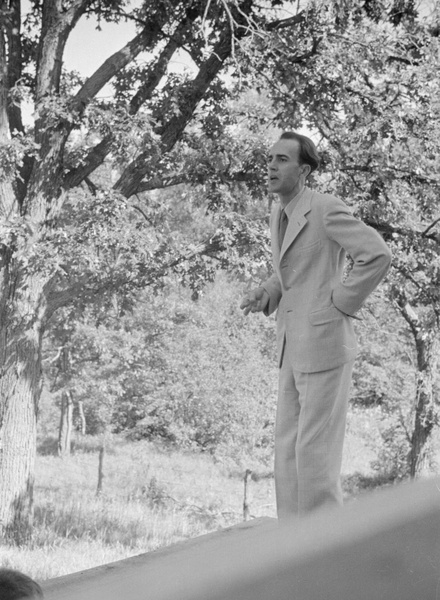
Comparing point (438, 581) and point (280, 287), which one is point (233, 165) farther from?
point (438, 581)

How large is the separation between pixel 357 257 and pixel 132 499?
19.5 meters

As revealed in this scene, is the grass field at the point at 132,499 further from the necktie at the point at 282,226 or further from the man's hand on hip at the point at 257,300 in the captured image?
the necktie at the point at 282,226

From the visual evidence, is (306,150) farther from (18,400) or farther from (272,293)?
(18,400)

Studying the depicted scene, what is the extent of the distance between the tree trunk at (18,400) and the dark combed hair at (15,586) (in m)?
10.0

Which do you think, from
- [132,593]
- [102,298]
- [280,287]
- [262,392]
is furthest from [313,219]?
[262,392]

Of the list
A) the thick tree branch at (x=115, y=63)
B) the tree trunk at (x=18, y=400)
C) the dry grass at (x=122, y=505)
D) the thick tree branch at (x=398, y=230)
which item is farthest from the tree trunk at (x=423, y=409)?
the thick tree branch at (x=115, y=63)

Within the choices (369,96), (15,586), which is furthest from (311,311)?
(369,96)

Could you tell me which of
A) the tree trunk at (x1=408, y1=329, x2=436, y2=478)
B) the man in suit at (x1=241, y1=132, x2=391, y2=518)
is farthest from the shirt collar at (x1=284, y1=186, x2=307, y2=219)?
the tree trunk at (x1=408, y1=329, x2=436, y2=478)

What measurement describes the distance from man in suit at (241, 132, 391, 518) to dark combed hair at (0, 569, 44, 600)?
1.56 m

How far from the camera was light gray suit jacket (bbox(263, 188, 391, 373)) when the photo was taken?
2.72 metres

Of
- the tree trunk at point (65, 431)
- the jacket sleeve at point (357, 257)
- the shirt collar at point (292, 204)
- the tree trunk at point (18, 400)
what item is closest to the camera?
the jacket sleeve at point (357, 257)

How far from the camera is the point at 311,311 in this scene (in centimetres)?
284

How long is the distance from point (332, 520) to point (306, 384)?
231cm

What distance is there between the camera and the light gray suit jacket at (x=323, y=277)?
2.72 metres
